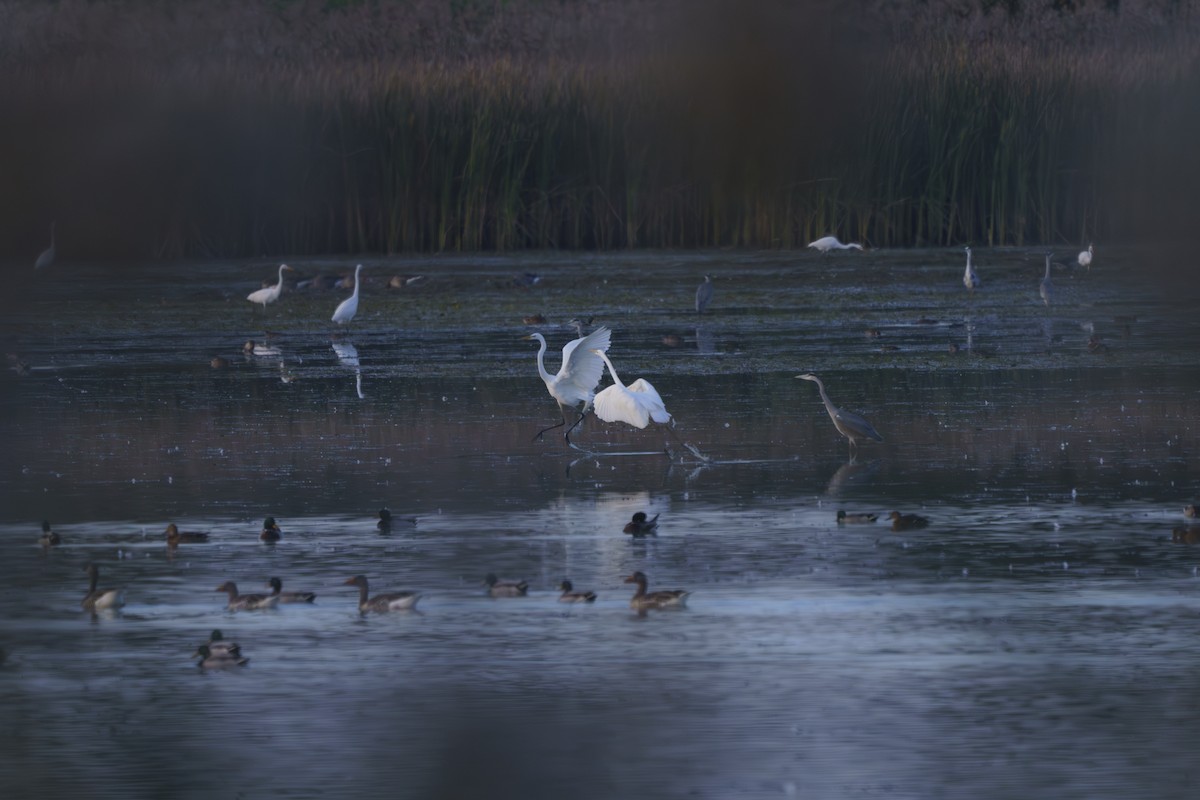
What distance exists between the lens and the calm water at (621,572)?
6387mm

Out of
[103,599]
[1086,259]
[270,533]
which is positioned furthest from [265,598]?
[1086,259]

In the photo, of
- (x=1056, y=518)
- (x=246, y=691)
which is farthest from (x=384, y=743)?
(x=1056, y=518)

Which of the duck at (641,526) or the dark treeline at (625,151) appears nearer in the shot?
the duck at (641,526)

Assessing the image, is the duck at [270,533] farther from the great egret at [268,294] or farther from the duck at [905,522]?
the great egret at [268,294]

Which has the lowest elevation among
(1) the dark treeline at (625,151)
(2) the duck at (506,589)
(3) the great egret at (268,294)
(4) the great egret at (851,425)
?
(2) the duck at (506,589)

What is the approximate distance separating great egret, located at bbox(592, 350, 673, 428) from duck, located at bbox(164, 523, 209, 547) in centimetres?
296

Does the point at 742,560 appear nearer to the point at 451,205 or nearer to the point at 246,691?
the point at 246,691

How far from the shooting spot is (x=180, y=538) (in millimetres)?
9602

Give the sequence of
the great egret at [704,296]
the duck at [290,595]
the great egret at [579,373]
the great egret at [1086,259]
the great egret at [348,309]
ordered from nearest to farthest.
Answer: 1. the duck at [290,595]
2. the great egret at [579,373]
3. the great egret at [348,309]
4. the great egret at [704,296]
5. the great egret at [1086,259]

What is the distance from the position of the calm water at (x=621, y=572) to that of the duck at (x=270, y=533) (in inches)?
5.8

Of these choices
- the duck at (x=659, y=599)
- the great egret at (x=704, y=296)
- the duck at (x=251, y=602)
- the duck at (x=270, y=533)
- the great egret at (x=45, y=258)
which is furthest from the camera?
the great egret at (x=45, y=258)

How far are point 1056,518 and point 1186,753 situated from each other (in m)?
3.61

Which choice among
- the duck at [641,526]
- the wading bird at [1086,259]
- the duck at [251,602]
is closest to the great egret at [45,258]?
the wading bird at [1086,259]

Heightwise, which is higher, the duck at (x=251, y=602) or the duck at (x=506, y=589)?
the duck at (x=506, y=589)
